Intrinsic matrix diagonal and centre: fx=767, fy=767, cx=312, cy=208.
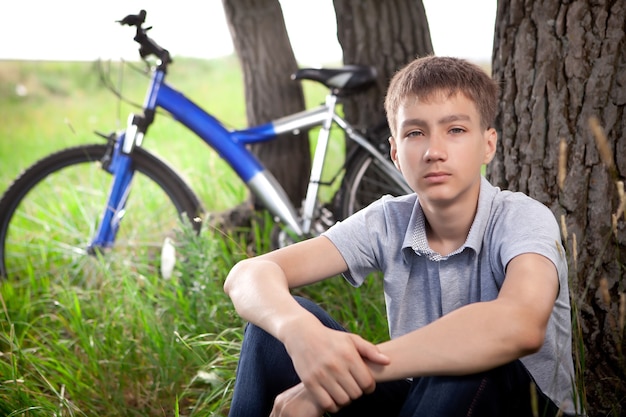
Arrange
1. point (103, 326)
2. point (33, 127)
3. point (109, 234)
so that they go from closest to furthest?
point (103, 326), point (109, 234), point (33, 127)

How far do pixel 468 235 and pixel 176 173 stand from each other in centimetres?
212

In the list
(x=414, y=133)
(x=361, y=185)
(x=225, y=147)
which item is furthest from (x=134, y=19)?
(x=414, y=133)

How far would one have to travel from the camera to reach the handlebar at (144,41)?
345cm

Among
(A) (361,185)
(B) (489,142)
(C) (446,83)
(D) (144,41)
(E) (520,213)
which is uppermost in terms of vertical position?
(D) (144,41)

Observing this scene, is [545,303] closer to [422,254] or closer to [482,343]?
[482,343]

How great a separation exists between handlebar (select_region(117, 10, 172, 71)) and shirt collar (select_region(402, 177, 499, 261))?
6.49ft

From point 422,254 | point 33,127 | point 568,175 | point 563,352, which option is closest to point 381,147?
point 568,175

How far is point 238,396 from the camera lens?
6.03ft

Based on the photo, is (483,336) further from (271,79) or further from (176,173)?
(271,79)

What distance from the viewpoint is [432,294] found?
6.17ft

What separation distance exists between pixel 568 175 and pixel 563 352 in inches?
28.3

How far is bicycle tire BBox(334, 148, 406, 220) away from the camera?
3711mm

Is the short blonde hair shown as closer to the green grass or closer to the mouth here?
the mouth

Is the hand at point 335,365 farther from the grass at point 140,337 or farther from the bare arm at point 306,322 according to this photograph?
the grass at point 140,337
